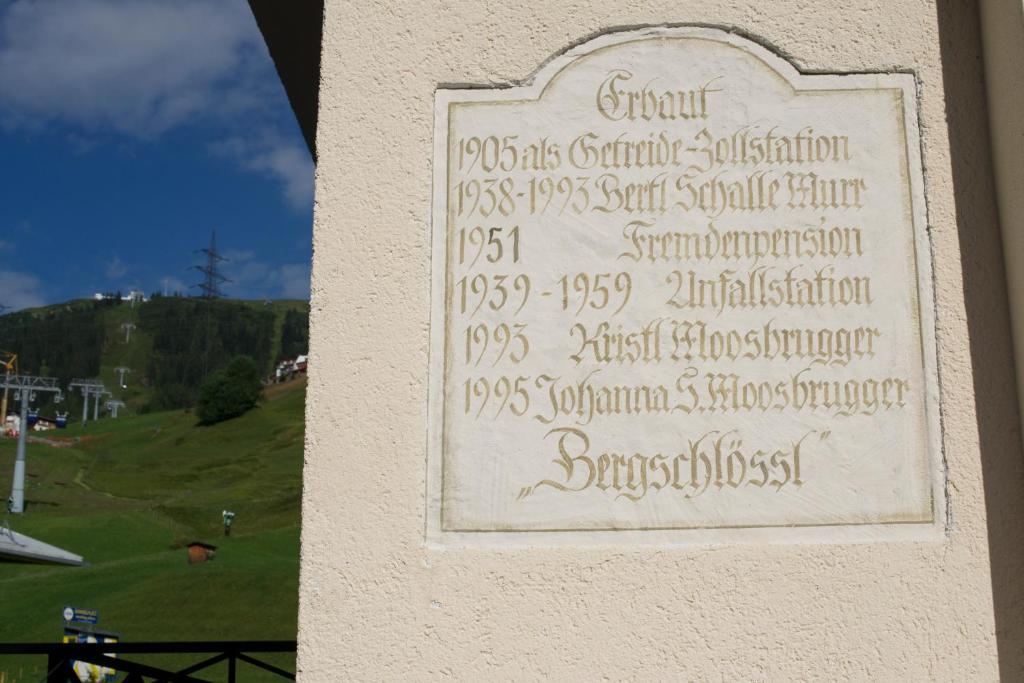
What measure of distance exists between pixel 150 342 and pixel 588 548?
173 meters

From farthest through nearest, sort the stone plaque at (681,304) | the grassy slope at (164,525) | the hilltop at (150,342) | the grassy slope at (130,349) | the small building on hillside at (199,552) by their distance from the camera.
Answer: the grassy slope at (130,349), the hilltop at (150,342), the small building on hillside at (199,552), the grassy slope at (164,525), the stone plaque at (681,304)

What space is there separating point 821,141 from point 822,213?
24cm

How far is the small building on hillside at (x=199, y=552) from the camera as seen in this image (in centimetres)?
4447

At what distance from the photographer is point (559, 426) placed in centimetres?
293

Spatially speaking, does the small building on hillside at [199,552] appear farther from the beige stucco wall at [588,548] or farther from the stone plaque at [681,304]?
the stone plaque at [681,304]

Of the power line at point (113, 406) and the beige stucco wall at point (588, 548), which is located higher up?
the power line at point (113, 406)

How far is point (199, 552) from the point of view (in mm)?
45281

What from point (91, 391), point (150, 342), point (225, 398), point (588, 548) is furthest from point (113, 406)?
point (588, 548)

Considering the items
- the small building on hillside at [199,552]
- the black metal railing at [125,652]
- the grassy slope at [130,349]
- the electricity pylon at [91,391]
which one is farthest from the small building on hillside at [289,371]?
the black metal railing at [125,652]

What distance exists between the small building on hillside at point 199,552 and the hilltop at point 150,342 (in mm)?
83938

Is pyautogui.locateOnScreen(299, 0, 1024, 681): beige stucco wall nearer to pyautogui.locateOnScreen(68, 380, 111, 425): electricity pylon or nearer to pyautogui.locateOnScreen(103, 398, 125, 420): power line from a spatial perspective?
pyautogui.locateOnScreen(68, 380, 111, 425): electricity pylon

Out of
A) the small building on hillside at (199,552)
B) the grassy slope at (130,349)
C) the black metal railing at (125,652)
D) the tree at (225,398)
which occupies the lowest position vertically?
the small building on hillside at (199,552)

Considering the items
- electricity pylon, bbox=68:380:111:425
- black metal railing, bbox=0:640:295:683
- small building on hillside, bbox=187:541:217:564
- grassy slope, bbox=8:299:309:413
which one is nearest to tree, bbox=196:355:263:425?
electricity pylon, bbox=68:380:111:425

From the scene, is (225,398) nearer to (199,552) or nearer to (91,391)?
(91,391)
